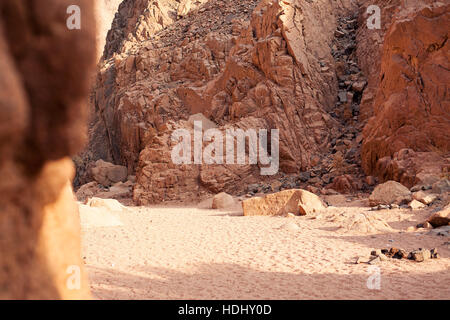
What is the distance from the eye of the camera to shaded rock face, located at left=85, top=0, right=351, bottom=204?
15805 mm

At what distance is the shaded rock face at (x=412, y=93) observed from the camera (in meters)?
11.7

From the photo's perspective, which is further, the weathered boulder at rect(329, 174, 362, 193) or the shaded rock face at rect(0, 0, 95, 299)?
the weathered boulder at rect(329, 174, 362, 193)

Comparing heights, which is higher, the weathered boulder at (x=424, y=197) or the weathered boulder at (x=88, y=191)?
the weathered boulder at (x=424, y=197)

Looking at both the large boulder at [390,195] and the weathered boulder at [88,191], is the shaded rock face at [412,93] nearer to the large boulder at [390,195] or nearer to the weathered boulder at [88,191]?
the large boulder at [390,195]

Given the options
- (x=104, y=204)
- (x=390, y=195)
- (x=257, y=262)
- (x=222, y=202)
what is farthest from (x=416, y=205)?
(x=104, y=204)

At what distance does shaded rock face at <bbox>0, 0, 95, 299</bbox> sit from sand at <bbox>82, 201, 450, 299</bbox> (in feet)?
8.53

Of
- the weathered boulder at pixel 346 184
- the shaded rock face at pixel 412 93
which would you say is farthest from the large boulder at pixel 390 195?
the weathered boulder at pixel 346 184

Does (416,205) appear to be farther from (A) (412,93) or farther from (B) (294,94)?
(B) (294,94)

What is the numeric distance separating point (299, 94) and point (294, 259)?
11.3m

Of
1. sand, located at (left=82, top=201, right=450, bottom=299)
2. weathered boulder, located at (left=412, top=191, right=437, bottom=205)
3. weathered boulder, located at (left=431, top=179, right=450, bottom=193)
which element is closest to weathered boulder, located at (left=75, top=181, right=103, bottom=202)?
sand, located at (left=82, top=201, right=450, bottom=299)

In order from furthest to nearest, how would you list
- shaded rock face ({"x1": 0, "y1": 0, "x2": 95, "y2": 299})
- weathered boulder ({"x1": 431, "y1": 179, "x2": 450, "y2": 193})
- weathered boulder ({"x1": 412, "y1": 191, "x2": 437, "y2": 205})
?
weathered boulder ({"x1": 431, "y1": 179, "x2": 450, "y2": 193}), weathered boulder ({"x1": 412, "y1": 191, "x2": 437, "y2": 205}), shaded rock face ({"x1": 0, "y1": 0, "x2": 95, "y2": 299})

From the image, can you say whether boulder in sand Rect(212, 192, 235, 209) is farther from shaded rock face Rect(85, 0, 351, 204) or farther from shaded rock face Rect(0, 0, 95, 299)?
shaded rock face Rect(0, 0, 95, 299)

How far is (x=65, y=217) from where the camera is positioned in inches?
96.0

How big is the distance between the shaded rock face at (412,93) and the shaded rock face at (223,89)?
2.93m
